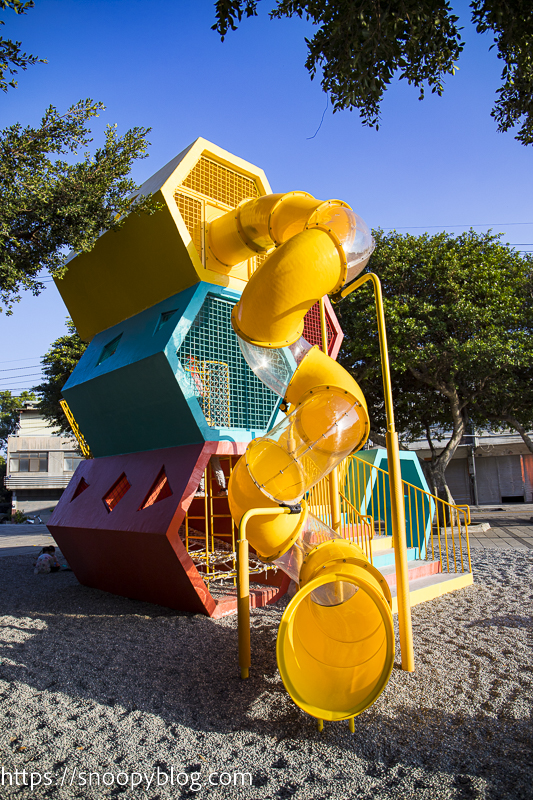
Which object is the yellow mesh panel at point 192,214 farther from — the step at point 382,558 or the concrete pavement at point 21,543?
the concrete pavement at point 21,543

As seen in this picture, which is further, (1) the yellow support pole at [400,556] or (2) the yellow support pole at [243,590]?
(1) the yellow support pole at [400,556]

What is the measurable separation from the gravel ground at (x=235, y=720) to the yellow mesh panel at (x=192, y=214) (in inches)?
209

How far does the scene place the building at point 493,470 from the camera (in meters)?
29.7

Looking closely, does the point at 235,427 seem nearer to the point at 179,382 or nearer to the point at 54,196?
the point at 179,382

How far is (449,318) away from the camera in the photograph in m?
17.1

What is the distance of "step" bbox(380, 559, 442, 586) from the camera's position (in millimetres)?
7104

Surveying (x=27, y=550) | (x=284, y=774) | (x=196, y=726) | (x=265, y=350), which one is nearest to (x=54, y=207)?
(x=265, y=350)

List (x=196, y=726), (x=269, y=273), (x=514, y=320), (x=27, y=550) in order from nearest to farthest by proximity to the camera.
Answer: (x=196, y=726) < (x=269, y=273) < (x=27, y=550) < (x=514, y=320)

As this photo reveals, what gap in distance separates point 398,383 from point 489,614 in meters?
14.2

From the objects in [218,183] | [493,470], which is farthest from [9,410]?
[218,183]

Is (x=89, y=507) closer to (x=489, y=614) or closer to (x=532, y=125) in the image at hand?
(x=489, y=614)

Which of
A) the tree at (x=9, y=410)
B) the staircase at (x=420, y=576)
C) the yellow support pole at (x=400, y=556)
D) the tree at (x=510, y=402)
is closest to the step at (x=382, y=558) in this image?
the staircase at (x=420, y=576)

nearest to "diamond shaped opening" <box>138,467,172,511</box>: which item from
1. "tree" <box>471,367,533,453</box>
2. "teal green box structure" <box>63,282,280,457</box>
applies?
"teal green box structure" <box>63,282,280,457</box>

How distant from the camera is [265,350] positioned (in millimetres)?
4820
